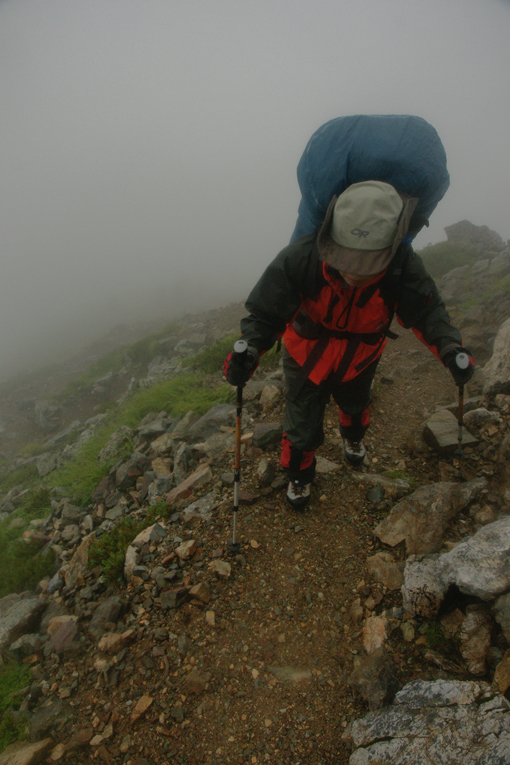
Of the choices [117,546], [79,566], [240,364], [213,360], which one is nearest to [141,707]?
[117,546]

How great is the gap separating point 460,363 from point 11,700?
4787 mm

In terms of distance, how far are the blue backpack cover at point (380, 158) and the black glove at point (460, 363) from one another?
1.18 metres

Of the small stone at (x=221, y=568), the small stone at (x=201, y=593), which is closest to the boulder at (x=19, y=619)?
the small stone at (x=201, y=593)

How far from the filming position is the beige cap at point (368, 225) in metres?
2.62

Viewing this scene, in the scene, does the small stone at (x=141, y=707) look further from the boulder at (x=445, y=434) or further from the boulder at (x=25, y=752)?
the boulder at (x=445, y=434)

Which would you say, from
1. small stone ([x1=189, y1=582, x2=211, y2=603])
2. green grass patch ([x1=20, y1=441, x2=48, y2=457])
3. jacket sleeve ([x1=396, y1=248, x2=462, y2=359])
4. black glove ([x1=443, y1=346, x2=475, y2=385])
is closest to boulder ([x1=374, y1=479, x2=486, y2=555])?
black glove ([x1=443, y1=346, x2=475, y2=385])

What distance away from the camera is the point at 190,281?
5725cm

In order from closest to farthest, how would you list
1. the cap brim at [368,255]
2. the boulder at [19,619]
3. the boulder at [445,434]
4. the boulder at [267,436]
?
1. the cap brim at [368,255]
2. the boulder at [19,619]
3. the boulder at [445,434]
4. the boulder at [267,436]

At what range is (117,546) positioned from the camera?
166 inches

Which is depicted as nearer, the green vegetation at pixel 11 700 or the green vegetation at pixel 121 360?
the green vegetation at pixel 11 700

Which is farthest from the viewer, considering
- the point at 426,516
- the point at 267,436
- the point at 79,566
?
the point at 267,436

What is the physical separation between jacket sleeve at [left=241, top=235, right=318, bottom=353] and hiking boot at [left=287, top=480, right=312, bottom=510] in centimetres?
172

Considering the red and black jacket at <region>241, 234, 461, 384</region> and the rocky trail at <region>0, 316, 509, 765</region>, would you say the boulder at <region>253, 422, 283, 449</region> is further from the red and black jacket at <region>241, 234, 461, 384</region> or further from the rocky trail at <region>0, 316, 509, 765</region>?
the red and black jacket at <region>241, 234, 461, 384</region>

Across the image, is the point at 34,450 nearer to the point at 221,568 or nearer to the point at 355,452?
the point at 221,568
